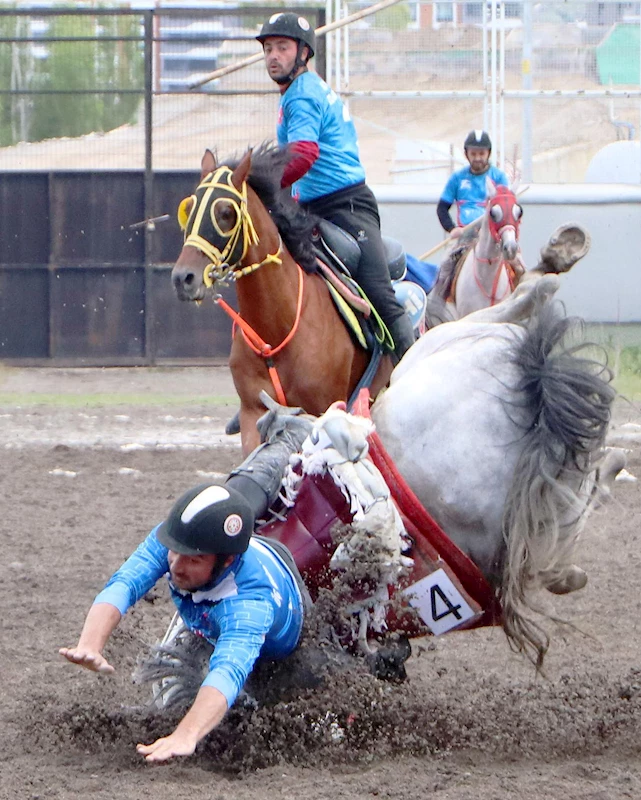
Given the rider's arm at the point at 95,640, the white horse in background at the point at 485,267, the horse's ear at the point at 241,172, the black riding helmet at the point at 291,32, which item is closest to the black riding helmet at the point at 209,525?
the rider's arm at the point at 95,640

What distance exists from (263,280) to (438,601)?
3.03m

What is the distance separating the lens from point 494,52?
1231cm

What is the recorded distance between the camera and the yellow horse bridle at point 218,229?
230 inches

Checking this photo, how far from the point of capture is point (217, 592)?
3.16 metres

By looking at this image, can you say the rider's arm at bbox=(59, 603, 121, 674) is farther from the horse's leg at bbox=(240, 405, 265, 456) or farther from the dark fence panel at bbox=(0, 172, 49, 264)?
the dark fence panel at bbox=(0, 172, 49, 264)

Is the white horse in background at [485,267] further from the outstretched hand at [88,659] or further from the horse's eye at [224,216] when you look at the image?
the outstretched hand at [88,659]

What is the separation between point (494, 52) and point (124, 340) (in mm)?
4861

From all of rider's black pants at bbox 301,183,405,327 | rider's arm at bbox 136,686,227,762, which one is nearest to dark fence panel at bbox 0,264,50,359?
rider's black pants at bbox 301,183,405,327

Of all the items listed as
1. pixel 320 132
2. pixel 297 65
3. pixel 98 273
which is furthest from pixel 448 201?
pixel 297 65

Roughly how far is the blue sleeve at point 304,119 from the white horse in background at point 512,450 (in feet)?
9.70

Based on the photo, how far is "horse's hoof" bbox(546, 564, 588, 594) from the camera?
3.59 meters

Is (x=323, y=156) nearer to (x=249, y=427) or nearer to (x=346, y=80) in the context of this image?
(x=249, y=427)

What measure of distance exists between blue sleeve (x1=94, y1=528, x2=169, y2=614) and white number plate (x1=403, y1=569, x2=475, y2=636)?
66 centimetres

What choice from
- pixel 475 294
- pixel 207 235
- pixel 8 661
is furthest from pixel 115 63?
pixel 8 661
